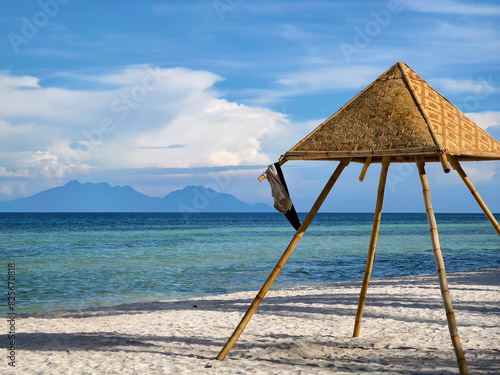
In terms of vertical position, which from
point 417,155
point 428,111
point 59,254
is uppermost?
point 428,111

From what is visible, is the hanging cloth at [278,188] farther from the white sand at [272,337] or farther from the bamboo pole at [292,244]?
the white sand at [272,337]

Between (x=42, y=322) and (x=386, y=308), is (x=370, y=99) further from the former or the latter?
(x=42, y=322)

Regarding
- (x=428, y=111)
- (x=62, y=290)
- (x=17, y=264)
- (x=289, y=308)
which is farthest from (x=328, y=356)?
(x=17, y=264)

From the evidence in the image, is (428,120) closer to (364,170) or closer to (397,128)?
(397,128)

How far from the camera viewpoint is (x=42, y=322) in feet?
29.7

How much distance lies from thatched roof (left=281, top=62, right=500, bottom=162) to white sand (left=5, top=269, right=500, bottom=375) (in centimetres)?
235

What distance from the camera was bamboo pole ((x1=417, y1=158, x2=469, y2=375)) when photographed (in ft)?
14.9

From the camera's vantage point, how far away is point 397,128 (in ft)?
17.0

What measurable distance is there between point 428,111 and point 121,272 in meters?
16.2

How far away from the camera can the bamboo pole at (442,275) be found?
14.9 ft

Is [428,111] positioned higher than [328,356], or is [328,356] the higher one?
[428,111]

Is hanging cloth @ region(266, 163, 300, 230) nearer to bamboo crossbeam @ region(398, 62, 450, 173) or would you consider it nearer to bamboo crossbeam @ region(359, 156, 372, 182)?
bamboo crossbeam @ region(398, 62, 450, 173)

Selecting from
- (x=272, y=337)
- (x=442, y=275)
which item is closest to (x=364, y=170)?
(x=442, y=275)

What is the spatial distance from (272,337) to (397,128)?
3576 mm
